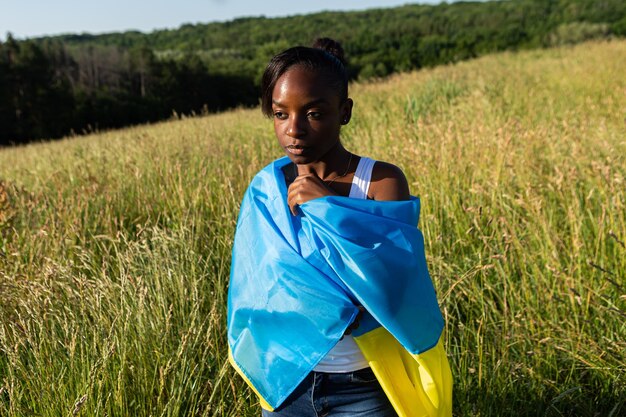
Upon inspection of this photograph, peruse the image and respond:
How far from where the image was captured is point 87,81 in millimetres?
39000

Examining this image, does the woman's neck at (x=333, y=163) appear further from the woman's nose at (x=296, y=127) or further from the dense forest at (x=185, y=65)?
the dense forest at (x=185, y=65)

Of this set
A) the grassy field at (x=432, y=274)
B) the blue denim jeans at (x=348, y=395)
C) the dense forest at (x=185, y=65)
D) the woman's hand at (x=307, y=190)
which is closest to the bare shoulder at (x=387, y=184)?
the woman's hand at (x=307, y=190)

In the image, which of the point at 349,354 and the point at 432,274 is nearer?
the point at 349,354

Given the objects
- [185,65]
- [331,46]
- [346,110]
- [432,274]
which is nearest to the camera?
[346,110]

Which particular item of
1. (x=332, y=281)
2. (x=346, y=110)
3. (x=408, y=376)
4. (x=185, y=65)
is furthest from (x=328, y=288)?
(x=185, y=65)

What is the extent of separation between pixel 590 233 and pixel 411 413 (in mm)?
1981

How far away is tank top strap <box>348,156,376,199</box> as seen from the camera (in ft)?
3.76

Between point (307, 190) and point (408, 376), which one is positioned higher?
point (307, 190)

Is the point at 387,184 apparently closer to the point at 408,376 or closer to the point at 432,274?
the point at 408,376

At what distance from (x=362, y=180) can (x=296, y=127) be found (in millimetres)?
202

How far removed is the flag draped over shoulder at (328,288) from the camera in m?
1.04

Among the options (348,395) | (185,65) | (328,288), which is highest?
(185,65)

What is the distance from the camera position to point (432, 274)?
234cm

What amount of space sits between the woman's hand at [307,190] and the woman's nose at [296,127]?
0.10m
